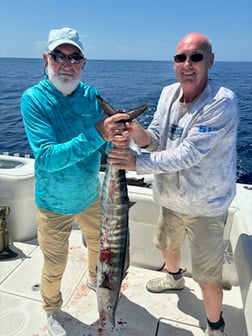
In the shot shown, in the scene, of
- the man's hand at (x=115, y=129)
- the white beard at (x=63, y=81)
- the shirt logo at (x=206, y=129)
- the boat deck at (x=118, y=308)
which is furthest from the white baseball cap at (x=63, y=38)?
the boat deck at (x=118, y=308)

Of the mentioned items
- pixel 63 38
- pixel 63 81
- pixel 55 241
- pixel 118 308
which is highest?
pixel 63 38

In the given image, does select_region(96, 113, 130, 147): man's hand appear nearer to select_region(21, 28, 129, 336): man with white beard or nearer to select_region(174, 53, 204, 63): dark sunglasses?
select_region(21, 28, 129, 336): man with white beard

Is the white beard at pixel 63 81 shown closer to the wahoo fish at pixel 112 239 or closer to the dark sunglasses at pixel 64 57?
the dark sunglasses at pixel 64 57

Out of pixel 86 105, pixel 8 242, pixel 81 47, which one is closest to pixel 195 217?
pixel 86 105

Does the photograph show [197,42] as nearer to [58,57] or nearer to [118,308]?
[58,57]

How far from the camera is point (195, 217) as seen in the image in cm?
221

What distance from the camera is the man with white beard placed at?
1829 mm

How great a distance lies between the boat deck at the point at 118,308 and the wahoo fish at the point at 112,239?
0.66 m

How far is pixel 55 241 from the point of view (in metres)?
2.21

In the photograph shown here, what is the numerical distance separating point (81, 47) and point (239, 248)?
176cm

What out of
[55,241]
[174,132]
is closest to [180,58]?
[174,132]

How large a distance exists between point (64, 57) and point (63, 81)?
0.46ft

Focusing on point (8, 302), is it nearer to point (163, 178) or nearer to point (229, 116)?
point (163, 178)

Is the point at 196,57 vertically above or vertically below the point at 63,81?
above
